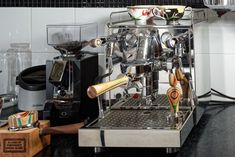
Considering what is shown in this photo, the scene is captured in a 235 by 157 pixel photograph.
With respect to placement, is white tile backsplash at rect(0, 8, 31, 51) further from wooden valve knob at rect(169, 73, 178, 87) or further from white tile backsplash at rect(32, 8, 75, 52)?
wooden valve knob at rect(169, 73, 178, 87)

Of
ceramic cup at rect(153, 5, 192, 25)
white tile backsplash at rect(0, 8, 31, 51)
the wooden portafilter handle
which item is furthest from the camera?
white tile backsplash at rect(0, 8, 31, 51)

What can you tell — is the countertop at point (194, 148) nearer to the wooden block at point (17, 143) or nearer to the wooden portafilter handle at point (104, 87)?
the wooden block at point (17, 143)

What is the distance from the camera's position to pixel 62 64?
1244 millimetres

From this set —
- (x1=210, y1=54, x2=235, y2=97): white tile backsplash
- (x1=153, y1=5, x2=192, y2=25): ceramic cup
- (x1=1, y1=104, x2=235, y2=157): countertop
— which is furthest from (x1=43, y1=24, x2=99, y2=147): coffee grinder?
(x1=210, y1=54, x2=235, y2=97): white tile backsplash

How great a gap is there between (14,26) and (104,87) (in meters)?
0.76

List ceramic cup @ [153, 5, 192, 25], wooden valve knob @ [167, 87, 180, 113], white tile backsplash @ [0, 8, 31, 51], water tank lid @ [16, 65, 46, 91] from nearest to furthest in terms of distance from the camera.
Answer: wooden valve knob @ [167, 87, 180, 113]
ceramic cup @ [153, 5, 192, 25]
water tank lid @ [16, 65, 46, 91]
white tile backsplash @ [0, 8, 31, 51]

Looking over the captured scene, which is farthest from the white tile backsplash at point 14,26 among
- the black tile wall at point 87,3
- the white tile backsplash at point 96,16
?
the white tile backsplash at point 96,16

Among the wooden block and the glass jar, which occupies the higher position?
the glass jar

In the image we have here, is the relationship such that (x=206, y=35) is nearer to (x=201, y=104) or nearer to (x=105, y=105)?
(x=201, y=104)

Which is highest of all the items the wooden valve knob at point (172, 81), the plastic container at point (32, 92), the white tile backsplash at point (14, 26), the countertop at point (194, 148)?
the white tile backsplash at point (14, 26)

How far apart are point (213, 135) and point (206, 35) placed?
1.33ft

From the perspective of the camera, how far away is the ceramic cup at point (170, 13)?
122 centimetres

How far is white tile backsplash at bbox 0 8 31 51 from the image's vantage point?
1.63 meters

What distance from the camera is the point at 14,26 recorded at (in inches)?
64.7
